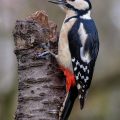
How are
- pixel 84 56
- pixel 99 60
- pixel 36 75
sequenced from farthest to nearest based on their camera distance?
pixel 99 60, pixel 84 56, pixel 36 75

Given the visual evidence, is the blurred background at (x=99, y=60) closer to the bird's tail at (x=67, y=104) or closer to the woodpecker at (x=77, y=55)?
the woodpecker at (x=77, y=55)

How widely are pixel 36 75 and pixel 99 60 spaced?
19.2ft

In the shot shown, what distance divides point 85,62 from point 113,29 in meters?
5.57

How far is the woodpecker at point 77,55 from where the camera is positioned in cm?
624

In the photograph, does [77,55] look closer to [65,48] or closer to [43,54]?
[65,48]

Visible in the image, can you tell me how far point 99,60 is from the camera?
469 inches

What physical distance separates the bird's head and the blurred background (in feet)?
13.1

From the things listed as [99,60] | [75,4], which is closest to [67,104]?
[75,4]

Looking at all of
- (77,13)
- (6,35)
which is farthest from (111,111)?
(77,13)

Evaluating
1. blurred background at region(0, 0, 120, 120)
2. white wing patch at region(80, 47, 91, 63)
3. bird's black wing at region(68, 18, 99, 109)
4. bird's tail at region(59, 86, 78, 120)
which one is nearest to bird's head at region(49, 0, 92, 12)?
bird's black wing at region(68, 18, 99, 109)

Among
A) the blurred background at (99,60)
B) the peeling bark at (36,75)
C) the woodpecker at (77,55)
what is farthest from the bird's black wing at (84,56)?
the blurred background at (99,60)

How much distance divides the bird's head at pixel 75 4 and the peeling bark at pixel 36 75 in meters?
0.36

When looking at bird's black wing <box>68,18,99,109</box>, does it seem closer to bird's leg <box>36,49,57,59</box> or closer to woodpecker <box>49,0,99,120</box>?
woodpecker <box>49,0,99,120</box>

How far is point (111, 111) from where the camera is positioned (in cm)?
1137
